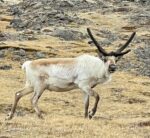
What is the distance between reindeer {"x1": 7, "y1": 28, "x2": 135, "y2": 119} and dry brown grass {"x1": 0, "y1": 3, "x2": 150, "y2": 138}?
0.84 m

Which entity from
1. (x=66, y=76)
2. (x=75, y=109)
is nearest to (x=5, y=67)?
(x=75, y=109)

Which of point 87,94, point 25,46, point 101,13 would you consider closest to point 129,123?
point 87,94

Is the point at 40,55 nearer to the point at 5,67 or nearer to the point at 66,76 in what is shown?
the point at 5,67

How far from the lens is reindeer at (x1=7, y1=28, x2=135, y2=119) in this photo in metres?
18.5

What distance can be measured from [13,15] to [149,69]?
30998mm

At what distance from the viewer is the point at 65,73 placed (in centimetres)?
1872

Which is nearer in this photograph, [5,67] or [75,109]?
[75,109]

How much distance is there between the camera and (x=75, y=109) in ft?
79.1

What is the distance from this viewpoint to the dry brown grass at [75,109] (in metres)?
15.4

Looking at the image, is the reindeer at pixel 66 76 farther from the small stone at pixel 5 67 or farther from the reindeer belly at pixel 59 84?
the small stone at pixel 5 67

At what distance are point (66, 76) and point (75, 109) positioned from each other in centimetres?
564

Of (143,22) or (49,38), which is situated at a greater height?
(49,38)

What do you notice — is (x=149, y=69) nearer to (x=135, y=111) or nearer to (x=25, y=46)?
(x=25, y=46)

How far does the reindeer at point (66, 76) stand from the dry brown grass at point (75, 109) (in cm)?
84
